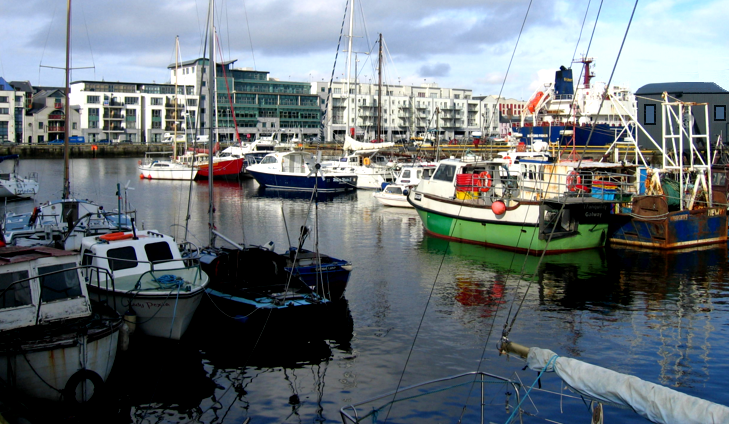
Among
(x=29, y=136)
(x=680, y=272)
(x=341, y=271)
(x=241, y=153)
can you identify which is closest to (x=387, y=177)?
(x=241, y=153)

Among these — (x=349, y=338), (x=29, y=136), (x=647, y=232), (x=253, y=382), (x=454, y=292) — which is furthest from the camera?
(x=29, y=136)

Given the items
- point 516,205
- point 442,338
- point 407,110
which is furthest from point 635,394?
point 407,110

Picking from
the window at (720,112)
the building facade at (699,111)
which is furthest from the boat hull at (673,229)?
the window at (720,112)

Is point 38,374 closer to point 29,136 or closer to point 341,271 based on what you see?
point 341,271

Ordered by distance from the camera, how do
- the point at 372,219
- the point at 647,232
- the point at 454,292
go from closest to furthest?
the point at 454,292 < the point at 647,232 < the point at 372,219

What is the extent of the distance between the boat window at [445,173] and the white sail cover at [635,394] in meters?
22.2

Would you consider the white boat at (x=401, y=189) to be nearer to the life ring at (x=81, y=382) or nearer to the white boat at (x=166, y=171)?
the white boat at (x=166, y=171)

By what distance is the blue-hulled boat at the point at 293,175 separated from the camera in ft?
179

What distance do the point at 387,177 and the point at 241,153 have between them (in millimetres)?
23656

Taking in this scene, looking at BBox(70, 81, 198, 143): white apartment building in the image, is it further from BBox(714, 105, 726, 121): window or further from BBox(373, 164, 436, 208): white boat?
BBox(714, 105, 726, 121): window

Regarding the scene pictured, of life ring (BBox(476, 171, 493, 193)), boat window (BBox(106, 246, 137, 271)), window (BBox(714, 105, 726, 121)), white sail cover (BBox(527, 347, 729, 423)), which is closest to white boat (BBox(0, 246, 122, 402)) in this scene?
boat window (BBox(106, 246, 137, 271))

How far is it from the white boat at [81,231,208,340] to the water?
736 mm

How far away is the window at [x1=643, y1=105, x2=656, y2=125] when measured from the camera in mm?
50719

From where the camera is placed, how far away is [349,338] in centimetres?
1550
